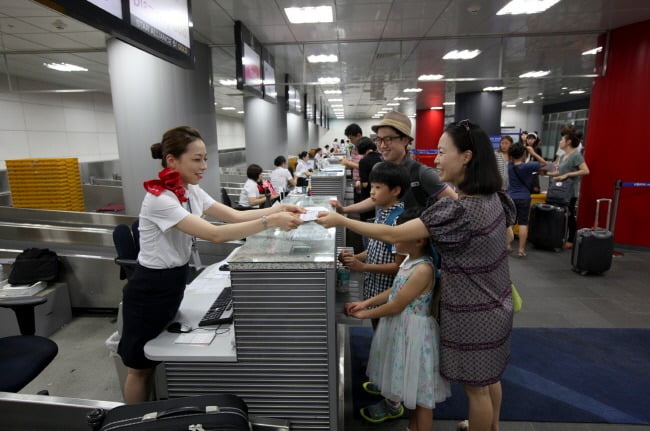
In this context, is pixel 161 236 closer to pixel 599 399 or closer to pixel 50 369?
pixel 50 369

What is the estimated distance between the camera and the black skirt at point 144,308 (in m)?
1.93

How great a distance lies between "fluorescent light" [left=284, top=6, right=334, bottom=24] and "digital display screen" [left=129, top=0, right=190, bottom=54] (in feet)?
8.55

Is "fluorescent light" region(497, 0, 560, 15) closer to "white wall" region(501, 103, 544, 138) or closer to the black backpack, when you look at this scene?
the black backpack

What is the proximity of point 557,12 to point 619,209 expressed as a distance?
3.57m

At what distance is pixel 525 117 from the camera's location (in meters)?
27.8

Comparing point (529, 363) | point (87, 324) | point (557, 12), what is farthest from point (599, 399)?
point (557, 12)

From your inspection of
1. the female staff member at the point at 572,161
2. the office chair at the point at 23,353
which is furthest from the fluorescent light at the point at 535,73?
the office chair at the point at 23,353

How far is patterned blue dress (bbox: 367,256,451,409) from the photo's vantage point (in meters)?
1.96

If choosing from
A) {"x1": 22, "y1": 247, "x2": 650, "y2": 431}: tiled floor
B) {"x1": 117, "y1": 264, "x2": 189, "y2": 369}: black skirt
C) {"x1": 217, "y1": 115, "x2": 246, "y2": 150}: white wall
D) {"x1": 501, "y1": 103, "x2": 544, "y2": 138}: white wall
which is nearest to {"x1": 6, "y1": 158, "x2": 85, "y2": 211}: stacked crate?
{"x1": 22, "y1": 247, "x2": 650, "y2": 431}: tiled floor

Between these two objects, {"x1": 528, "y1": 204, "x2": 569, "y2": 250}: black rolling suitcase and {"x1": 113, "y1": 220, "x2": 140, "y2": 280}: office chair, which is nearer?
{"x1": 113, "y1": 220, "x2": 140, "y2": 280}: office chair

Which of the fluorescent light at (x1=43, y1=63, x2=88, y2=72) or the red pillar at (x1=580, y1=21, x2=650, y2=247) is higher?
the fluorescent light at (x1=43, y1=63, x2=88, y2=72)

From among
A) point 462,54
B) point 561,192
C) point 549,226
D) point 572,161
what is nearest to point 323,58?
point 462,54

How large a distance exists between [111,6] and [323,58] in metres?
7.54

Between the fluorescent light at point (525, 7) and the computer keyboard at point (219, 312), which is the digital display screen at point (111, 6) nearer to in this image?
the computer keyboard at point (219, 312)
